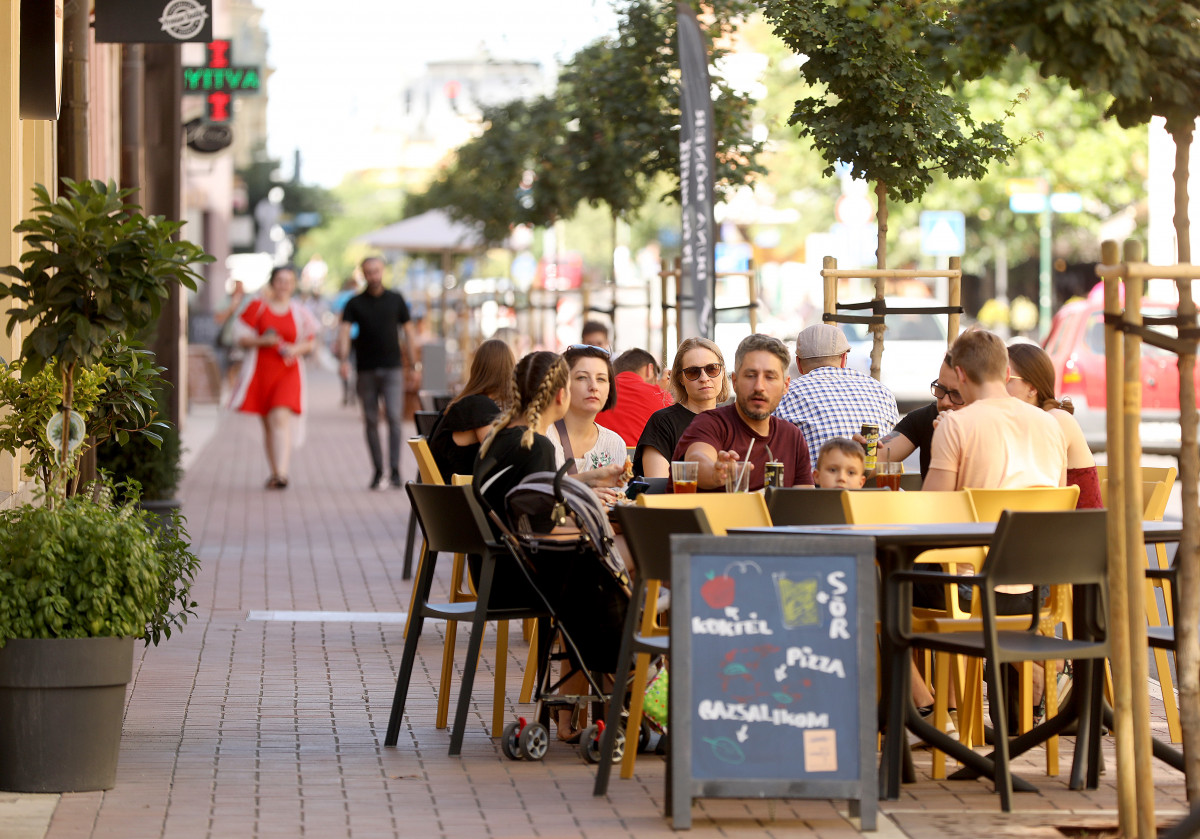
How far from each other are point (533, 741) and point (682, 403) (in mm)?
2398

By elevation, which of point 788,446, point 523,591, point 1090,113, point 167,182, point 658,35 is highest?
point 1090,113

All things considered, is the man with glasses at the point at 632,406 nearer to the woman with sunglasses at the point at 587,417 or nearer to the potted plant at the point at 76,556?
the woman with sunglasses at the point at 587,417

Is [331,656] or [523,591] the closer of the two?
[523,591]

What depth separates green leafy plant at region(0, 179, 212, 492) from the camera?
20.8 ft

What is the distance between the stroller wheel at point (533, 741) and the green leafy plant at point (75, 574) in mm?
1407

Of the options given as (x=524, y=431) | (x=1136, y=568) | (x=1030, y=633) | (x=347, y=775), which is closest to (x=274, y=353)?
(x=524, y=431)

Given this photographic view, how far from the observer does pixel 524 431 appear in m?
6.89

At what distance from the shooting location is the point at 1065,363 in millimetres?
20891

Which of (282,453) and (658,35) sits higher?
(658,35)

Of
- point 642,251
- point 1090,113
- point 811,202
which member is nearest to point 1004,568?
point 1090,113

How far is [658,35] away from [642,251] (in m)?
56.3

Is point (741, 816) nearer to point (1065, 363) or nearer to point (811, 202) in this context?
point (1065, 363)

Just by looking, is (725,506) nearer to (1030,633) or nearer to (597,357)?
(1030,633)

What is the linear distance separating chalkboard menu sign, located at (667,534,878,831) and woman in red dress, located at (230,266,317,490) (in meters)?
12.4
